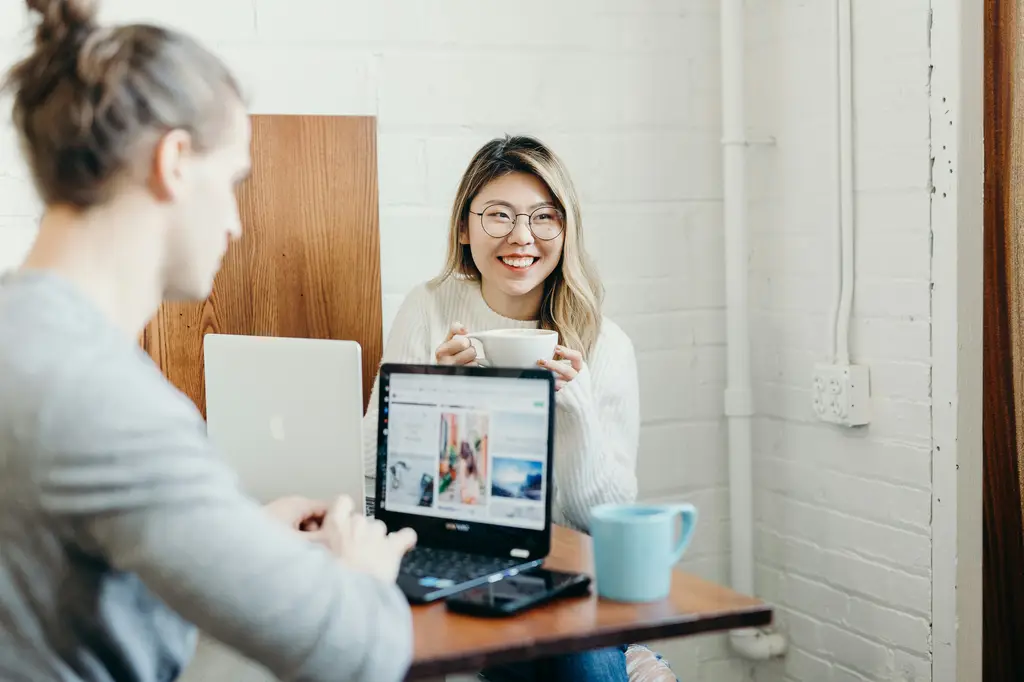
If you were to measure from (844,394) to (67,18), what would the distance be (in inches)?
67.2

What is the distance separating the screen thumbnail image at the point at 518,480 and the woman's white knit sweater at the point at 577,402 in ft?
1.33

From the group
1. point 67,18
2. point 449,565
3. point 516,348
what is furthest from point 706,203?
point 67,18

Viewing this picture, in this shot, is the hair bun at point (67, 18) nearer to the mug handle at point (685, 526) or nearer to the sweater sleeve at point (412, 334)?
the mug handle at point (685, 526)

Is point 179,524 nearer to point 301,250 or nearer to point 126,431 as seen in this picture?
point 126,431

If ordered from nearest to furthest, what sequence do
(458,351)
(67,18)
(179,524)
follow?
1. (179,524)
2. (67,18)
3. (458,351)

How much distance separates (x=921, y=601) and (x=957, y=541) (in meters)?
0.17

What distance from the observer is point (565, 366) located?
5.65 ft

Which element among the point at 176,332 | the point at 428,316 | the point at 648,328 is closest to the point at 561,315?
the point at 428,316

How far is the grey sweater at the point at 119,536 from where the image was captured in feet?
2.99

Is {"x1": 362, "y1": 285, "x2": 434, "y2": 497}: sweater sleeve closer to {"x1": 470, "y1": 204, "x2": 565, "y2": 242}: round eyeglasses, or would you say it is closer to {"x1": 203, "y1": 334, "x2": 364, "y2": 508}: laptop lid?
{"x1": 470, "y1": 204, "x2": 565, "y2": 242}: round eyeglasses

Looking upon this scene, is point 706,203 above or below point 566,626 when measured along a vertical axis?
above

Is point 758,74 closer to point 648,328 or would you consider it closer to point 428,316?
point 648,328

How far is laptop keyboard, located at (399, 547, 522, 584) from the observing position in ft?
4.31

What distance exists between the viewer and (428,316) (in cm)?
216
